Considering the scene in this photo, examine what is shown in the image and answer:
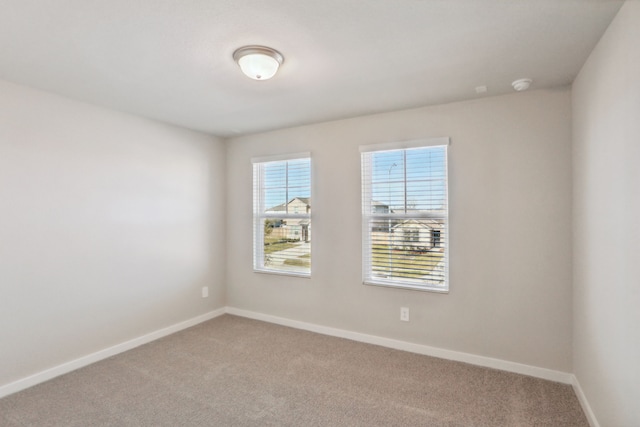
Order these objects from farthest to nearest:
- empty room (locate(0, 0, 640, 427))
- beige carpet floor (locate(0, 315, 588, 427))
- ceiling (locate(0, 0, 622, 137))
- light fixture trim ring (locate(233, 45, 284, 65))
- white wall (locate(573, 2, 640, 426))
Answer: beige carpet floor (locate(0, 315, 588, 427)) < light fixture trim ring (locate(233, 45, 284, 65)) < empty room (locate(0, 0, 640, 427)) < ceiling (locate(0, 0, 622, 137)) < white wall (locate(573, 2, 640, 426))

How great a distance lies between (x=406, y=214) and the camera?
10.9ft

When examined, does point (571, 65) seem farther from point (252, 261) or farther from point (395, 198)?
point (252, 261)

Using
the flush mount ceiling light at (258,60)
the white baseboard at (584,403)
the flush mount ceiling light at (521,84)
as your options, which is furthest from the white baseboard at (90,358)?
the flush mount ceiling light at (521,84)

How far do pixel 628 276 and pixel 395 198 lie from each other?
1.97 m

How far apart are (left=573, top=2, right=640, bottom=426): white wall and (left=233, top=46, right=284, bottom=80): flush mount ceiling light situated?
1.87 metres

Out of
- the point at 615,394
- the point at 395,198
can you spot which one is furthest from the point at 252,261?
the point at 615,394

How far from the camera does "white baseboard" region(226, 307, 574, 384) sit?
2682 mm

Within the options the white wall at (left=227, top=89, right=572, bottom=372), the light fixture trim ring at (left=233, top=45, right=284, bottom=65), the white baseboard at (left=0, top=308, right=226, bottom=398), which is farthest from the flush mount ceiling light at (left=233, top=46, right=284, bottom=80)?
the white baseboard at (left=0, top=308, right=226, bottom=398)

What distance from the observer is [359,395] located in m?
2.47

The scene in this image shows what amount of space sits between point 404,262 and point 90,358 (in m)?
3.14

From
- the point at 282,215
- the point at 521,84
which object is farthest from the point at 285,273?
the point at 521,84

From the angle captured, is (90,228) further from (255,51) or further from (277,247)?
(255,51)

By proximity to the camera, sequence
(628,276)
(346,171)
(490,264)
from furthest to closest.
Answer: (346,171)
(490,264)
(628,276)

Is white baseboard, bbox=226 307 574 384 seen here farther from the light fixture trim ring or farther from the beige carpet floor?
the light fixture trim ring
